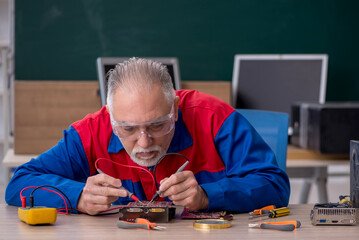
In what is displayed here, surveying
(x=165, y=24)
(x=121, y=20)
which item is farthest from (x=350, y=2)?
(x=121, y=20)

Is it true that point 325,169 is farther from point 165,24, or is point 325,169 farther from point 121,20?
point 121,20

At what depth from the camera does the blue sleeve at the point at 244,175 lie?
1.69m

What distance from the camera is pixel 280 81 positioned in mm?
3738

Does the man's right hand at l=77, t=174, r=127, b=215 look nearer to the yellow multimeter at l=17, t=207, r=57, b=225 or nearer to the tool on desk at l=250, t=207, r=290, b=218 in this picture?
the yellow multimeter at l=17, t=207, r=57, b=225

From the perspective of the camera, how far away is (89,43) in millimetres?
3727

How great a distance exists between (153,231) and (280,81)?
2.46 m

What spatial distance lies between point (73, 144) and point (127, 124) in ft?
1.12

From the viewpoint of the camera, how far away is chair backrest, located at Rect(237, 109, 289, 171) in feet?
7.71

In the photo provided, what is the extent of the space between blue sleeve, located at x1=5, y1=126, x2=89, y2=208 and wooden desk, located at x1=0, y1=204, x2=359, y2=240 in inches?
5.3

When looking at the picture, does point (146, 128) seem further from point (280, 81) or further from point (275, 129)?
point (280, 81)

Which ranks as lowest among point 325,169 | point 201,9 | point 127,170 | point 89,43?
point 325,169

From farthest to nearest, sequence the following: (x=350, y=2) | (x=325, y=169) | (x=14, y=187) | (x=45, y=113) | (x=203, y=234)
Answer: (x=350, y=2), (x=325, y=169), (x=45, y=113), (x=14, y=187), (x=203, y=234)

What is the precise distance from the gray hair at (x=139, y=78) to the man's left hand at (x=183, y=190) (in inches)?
10.5

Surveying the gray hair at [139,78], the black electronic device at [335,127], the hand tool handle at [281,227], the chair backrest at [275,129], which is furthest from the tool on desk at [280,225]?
the black electronic device at [335,127]
